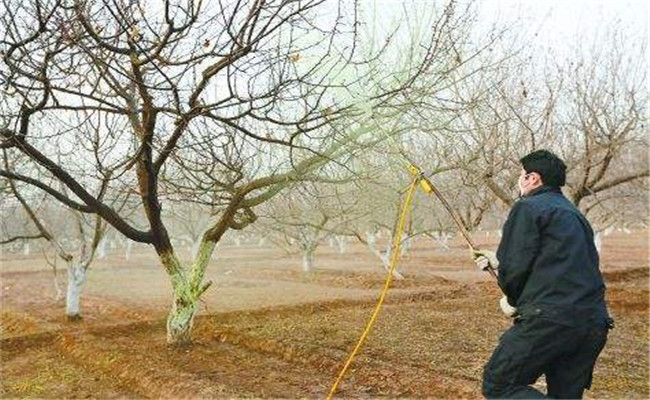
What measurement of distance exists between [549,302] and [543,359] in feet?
1.19

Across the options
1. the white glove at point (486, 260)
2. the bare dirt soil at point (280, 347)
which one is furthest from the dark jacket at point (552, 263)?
the bare dirt soil at point (280, 347)

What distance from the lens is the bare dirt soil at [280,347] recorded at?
7344 millimetres

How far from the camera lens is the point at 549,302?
11.7ft

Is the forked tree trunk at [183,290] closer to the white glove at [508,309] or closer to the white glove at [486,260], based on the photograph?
the white glove at [486,260]

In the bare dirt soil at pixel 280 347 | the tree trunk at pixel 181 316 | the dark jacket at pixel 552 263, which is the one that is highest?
the dark jacket at pixel 552 263

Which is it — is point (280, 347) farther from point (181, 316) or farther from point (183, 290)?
point (183, 290)

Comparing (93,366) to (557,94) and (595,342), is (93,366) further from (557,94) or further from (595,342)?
(557,94)

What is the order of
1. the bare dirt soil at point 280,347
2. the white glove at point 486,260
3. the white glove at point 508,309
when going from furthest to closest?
the bare dirt soil at point 280,347 → the white glove at point 486,260 → the white glove at point 508,309

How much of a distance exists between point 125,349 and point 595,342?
8265mm

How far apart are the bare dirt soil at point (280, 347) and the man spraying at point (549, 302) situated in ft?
10.2

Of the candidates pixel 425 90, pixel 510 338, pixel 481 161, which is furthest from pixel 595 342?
pixel 481 161

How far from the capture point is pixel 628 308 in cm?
1519

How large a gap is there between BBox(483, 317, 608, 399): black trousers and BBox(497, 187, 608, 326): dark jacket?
79 mm

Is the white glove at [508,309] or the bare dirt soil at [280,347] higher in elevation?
the white glove at [508,309]
